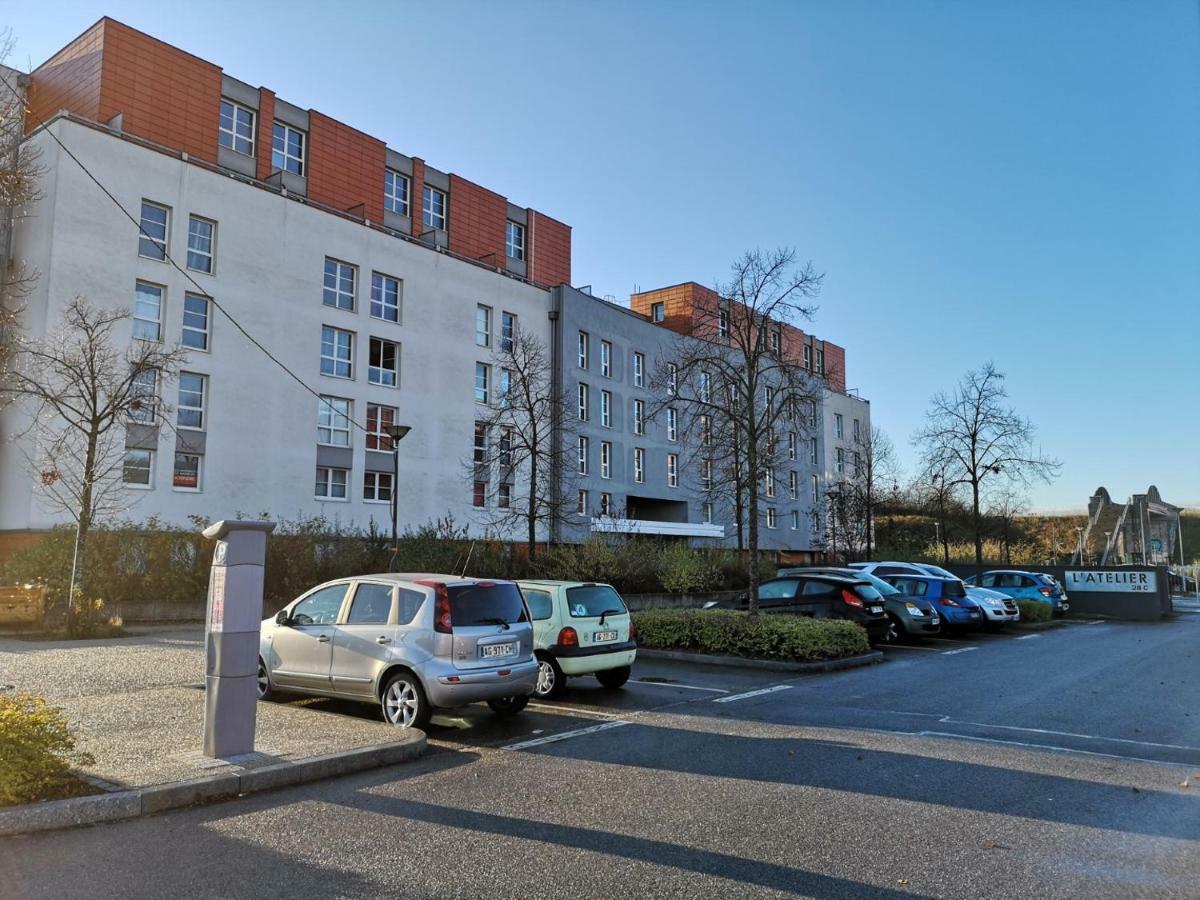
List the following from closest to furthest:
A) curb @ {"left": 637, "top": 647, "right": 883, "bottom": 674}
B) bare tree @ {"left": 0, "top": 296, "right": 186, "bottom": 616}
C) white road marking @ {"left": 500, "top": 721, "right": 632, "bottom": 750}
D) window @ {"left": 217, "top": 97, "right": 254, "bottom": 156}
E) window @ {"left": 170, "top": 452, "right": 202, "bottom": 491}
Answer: white road marking @ {"left": 500, "top": 721, "right": 632, "bottom": 750} < curb @ {"left": 637, "top": 647, "right": 883, "bottom": 674} < bare tree @ {"left": 0, "top": 296, "right": 186, "bottom": 616} < window @ {"left": 170, "top": 452, "right": 202, "bottom": 491} < window @ {"left": 217, "top": 97, "right": 254, "bottom": 156}

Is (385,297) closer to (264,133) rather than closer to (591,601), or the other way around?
(264,133)

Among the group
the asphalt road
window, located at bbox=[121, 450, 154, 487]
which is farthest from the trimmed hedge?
window, located at bbox=[121, 450, 154, 487]

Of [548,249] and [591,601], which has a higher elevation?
[548,249]

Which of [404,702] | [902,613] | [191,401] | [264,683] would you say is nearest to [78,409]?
[191,401]

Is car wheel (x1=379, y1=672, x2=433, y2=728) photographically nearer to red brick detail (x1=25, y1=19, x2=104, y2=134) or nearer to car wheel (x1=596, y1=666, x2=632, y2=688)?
car wheel (x1=596, y1=666, x2=632, y2=688)

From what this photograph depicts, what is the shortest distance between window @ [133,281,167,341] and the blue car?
24775mm

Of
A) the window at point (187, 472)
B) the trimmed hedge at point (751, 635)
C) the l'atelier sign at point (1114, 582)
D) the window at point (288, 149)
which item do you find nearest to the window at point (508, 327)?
the window at point (288, 149)

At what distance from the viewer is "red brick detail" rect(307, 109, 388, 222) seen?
3634 cm

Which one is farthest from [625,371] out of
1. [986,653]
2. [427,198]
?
[986,653]

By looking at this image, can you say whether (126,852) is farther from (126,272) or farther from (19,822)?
(126,272)

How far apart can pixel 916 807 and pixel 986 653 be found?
13.2m

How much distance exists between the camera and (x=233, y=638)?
7.29 m

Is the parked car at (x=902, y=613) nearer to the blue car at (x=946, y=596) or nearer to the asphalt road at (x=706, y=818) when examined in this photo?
the blue car at (x=946, y=596)

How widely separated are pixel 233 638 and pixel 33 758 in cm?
168
